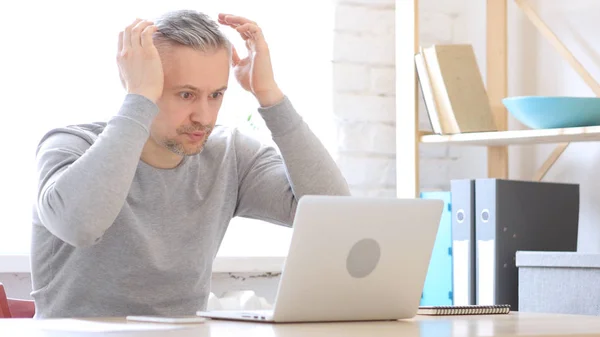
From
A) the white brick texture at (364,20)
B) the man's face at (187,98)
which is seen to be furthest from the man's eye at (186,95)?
the white brick texture at (364,20)

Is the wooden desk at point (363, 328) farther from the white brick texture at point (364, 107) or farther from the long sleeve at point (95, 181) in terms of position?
the white brick texture at point (364, 107)

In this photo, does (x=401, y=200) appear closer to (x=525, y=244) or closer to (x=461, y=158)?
(x=525, y=244)

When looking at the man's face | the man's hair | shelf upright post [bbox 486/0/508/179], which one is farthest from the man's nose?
shelf upright post [bbox 486/0/508/179]

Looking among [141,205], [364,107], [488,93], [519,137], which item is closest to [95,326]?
[141,205]

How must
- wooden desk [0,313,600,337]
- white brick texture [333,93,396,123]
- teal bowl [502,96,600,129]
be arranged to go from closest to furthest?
1. wooden desk [0,313,600,337]
2. teal bowl [502,96,600,129]
3. white brick texture [333,93,396,123]

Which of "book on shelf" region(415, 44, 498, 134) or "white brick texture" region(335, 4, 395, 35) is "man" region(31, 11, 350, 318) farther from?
"white brick texture" region(335, 4, 395, 35)

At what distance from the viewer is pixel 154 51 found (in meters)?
1.73

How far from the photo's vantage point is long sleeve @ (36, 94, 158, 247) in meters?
1.56

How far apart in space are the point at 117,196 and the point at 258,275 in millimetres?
1185

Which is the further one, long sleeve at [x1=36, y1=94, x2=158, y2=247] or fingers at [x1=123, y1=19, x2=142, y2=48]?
fingers at [x1=123, y1=19, x2=142, y2=48]

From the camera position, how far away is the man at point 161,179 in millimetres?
1600

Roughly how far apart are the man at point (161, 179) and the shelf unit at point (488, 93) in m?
0.75

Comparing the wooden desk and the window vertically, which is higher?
the window

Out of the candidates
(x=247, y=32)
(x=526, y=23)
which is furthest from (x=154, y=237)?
(x=526, y=23)
